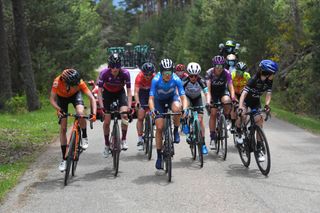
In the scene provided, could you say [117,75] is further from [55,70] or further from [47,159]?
[55,70]

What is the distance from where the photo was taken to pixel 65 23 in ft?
91.2

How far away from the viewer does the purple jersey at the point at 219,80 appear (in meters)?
10.4

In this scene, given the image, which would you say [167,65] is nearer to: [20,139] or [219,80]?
[219,80]

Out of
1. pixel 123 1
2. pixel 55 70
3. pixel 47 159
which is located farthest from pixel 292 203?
pixel 123 1

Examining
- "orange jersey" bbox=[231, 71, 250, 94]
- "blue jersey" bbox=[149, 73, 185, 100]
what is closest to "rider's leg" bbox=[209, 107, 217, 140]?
"orange jersey" bbox=[231, 71, 250, 94]

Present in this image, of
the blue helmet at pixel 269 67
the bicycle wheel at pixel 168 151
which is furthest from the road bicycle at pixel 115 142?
the blue helmet at pixel 269 67

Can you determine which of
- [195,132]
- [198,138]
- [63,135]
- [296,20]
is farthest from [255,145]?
[296,20]

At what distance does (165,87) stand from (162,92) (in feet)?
0.40

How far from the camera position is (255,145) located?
28.7 ft

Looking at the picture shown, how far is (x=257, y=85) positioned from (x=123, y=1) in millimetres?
95710

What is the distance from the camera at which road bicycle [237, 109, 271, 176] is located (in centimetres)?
844

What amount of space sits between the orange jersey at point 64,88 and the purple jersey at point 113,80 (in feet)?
2.20

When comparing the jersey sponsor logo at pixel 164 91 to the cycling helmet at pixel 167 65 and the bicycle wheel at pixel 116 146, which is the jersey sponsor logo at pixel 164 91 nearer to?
the cycling helmet at pixel 167 65

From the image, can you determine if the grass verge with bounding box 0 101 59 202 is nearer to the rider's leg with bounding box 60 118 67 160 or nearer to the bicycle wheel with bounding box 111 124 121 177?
the rider's leg with bounding box 60 118 67 160
